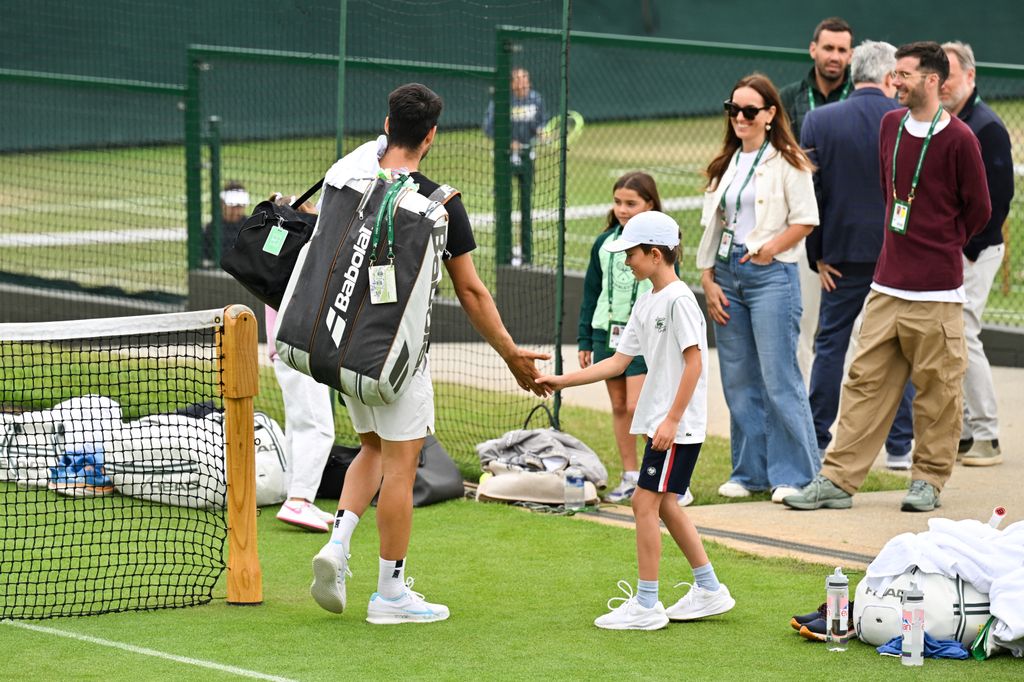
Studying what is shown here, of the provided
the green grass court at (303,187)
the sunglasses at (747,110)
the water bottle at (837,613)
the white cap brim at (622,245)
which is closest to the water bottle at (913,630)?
the water bottle at (837,613)

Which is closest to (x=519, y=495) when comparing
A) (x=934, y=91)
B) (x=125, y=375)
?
(x=934, y=91)

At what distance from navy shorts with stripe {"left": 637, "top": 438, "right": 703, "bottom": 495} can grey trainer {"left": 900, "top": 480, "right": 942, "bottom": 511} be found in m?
2.26

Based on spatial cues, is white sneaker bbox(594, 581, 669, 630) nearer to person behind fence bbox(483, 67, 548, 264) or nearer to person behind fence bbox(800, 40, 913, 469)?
person behind fence bbox(800, 40, 913, 469)

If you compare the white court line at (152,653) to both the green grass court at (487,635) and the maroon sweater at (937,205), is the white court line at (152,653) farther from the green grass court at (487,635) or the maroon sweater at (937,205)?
the maroon sweater at (937,205)

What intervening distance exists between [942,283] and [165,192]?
1174 cm

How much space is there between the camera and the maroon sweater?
24.2ft

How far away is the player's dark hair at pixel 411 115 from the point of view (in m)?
5.81

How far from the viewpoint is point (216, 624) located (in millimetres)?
5910

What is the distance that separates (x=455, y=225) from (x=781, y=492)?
9.79 ft

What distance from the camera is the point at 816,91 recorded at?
9.27 metres

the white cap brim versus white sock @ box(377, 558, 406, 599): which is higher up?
the white cap brim

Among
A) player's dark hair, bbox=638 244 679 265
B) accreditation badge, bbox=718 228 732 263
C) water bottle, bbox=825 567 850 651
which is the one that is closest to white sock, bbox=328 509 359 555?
player's dark hair, bbox=638 244 679 265

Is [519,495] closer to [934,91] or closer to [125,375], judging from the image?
[934,91]

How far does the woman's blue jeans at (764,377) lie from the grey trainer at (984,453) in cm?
128
